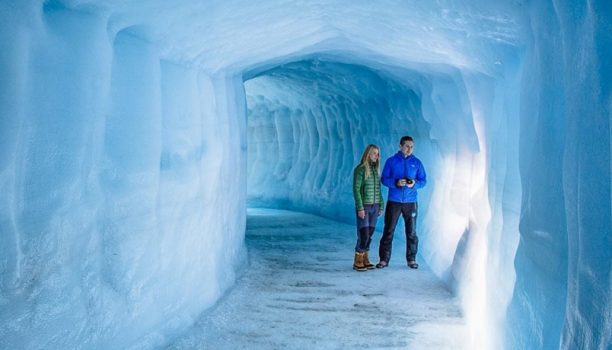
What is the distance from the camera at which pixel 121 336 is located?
11.0ft


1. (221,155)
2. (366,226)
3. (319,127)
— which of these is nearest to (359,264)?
(366,226)

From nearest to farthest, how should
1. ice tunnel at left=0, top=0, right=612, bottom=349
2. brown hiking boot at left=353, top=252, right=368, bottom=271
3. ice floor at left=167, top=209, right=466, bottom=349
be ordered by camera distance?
ice tunnel at left=0, top=0, right=612, bottom=349 → ice floor at left=167, top=209, right=466, bottom=349 → brown hiking boot at left=353, top=252, right=368, bottom=271

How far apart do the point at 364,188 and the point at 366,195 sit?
81 mm

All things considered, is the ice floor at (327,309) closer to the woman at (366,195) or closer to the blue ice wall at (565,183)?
the woman at (366,195)

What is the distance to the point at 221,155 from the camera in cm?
537

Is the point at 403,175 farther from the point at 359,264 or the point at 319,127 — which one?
the point at 319,127

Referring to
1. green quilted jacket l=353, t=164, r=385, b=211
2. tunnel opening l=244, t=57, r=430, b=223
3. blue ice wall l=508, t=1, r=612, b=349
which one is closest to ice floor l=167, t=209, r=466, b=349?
green quilted jacket l=353, t=164, r=385, b=211

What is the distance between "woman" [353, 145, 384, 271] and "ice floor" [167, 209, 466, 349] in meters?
0.43

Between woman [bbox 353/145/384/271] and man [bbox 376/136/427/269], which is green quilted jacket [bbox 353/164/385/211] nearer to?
woman [bbox 353/145/384/271]

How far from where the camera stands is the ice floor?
13.1ft

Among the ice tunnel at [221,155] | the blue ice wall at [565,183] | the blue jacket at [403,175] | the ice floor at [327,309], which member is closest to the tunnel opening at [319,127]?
the blue jacket at [403,175]

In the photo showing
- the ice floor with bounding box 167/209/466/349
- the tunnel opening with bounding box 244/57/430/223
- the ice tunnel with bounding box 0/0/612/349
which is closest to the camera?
the ice tunnel with bounding box 0/0/612/349

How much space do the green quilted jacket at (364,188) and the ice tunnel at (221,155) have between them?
2.95ft

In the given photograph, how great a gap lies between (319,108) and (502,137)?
7.80m
